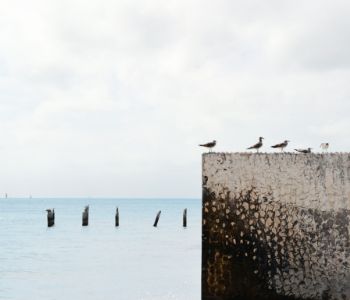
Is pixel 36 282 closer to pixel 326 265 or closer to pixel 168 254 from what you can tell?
pixel 168 254

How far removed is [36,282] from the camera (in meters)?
18.1

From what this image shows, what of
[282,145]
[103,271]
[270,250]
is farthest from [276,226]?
[103,271]

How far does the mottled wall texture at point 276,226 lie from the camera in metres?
6.52

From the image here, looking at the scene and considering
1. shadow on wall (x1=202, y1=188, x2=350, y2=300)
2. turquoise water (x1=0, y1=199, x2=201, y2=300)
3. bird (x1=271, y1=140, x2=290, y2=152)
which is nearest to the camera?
shadow on wall (x1=202, y1=188, x2=350, y2=300)

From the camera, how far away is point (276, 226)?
22.0 ft

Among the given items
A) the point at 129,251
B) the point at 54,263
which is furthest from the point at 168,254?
the point at 54,263

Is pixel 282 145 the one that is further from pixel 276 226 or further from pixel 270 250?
pixel 270 250

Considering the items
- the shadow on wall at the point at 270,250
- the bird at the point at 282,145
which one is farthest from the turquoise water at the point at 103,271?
the shadow on wall at the point at 270,250

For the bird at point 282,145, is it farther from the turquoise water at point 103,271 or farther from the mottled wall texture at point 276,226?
the turquoise water at point 103,271

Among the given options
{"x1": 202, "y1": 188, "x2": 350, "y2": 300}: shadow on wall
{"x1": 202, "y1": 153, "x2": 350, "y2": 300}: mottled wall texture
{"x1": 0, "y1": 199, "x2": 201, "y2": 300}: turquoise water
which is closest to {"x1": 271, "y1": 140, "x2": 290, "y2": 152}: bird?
{"x1": 202, "y1": 153, "x2": 350, "y2": 300}: mottled wall texture

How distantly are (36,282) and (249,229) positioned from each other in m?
13.0

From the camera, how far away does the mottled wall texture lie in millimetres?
6523

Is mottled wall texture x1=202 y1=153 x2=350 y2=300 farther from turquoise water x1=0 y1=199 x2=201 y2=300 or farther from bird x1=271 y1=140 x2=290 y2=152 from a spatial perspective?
turquoise water x1=0 y1=199 x2=201 y2=300

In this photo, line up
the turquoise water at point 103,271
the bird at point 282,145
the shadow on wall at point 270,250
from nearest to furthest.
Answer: the shadow on wall at point 270,250 < the bird at point 282,145 < the turquoise water at point 103,271
